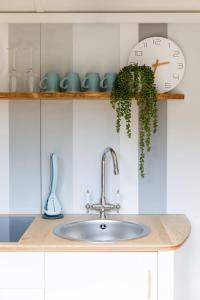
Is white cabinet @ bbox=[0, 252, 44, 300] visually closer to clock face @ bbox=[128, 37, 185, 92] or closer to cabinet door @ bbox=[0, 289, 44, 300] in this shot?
cabinet door @ bbox=[0, 289, 44, 300]

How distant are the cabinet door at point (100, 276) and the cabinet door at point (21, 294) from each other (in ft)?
0.13

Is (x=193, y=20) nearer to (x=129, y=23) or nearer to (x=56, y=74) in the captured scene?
(x=129, y=23)

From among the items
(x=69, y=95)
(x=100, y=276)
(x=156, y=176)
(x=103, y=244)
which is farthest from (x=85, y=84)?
(x=100, y=276)

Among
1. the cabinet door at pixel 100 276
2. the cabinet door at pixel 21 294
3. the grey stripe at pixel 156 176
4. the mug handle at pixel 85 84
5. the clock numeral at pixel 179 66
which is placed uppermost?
the clock numeral at pixel 179 66

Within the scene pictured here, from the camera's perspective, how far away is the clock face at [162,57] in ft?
7.84

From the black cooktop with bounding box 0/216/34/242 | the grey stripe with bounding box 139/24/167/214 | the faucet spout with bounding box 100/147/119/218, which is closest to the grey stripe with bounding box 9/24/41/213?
the black cooktop with bounding box 0/216/34/242

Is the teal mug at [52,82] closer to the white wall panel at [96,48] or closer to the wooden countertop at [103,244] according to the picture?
the white wall panel at [96,48]

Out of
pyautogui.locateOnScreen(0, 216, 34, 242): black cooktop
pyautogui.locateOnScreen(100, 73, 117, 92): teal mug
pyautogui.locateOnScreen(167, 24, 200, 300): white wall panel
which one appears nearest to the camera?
pyautogui.locateOnScreen(0, 216, 34, 242): black cooktop

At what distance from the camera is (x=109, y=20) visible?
2393 mm

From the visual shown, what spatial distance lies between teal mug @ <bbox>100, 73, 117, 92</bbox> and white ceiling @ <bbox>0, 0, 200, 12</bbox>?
1.33 feet

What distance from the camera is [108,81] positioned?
2301mm

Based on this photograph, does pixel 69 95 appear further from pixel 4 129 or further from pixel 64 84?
pixel 4 129

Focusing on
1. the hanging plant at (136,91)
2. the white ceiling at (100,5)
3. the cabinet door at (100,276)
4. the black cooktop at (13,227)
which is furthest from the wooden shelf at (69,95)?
the cabinet door at (100,276)

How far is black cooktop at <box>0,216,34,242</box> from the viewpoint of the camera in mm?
2011
